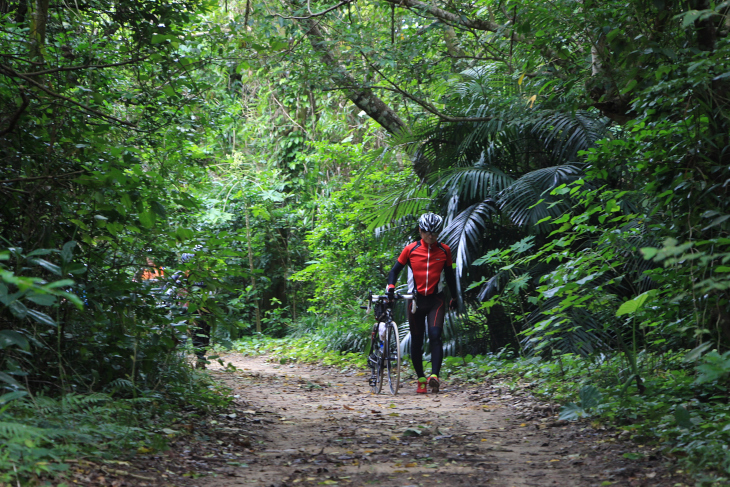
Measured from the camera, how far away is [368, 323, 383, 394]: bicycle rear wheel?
24.5 feet

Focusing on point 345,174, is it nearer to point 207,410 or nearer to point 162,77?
point 162,77

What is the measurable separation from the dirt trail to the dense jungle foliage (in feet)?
1.18

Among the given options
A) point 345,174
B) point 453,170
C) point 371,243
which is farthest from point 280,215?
point 453,170

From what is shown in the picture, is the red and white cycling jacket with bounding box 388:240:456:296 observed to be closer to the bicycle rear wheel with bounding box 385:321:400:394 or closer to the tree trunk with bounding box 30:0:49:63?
the bicycle rear wheel with bounding box 385:321:400:394

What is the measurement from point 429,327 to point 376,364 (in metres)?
0.88

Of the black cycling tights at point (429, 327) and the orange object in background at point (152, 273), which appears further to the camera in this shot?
the black cycling tights at point (429, 327)

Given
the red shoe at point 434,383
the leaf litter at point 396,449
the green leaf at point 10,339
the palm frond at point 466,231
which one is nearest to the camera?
the green leaf at point 10,339

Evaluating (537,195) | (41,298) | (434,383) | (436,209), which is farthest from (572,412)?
(436,209)

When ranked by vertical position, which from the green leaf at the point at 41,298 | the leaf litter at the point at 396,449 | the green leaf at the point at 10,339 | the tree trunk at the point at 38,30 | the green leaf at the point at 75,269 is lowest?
the leaf litter at the point at 396,449

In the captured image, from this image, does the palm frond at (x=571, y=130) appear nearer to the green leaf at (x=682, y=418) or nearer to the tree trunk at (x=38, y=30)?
the green leaf at (x=682, y=418)

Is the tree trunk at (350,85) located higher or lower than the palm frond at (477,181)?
higher

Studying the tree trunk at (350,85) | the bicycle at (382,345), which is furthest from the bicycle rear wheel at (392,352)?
the tree trunk at (350,85)

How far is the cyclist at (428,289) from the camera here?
721 cm

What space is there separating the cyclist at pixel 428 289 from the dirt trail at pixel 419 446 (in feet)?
1.66
